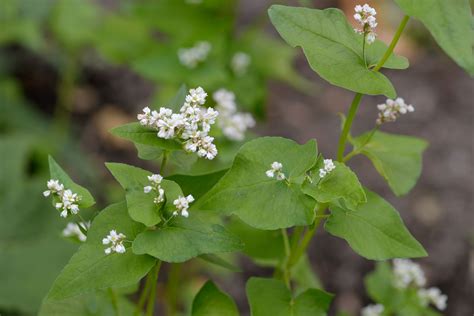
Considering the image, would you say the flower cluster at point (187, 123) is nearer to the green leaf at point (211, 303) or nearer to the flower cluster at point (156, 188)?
the flower cluster at point (156, 188)

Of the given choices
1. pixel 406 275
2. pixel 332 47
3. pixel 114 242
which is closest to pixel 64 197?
pixel 114 242

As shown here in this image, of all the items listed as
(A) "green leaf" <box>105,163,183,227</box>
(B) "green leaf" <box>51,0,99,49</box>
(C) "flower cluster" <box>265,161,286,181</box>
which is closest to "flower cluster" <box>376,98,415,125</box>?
(C) "flower cluster" <box>265,161,286,181</box>

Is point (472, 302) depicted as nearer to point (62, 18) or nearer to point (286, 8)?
point (286, 8)

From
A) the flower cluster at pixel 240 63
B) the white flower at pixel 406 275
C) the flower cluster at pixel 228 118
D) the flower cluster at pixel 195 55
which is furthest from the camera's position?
the flower cluster at pixel 240 63

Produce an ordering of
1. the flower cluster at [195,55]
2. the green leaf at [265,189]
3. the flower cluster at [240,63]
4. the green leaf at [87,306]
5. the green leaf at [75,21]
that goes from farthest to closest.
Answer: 1. the green leaf at [75,21]
2. the flower cluster at [240,63]
3. the flower cluster at [195,55]
4. the green leaf at [87,306]
5. the green leaf at [265,189]

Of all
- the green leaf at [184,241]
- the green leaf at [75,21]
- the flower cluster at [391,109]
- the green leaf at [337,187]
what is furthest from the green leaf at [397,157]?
the green leaf at [75,21]

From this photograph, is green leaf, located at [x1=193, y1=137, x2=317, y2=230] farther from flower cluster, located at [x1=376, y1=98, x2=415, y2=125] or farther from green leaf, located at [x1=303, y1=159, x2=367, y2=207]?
flower cluster, located at [x1=376, y1=98, x2=415, y2=125]
